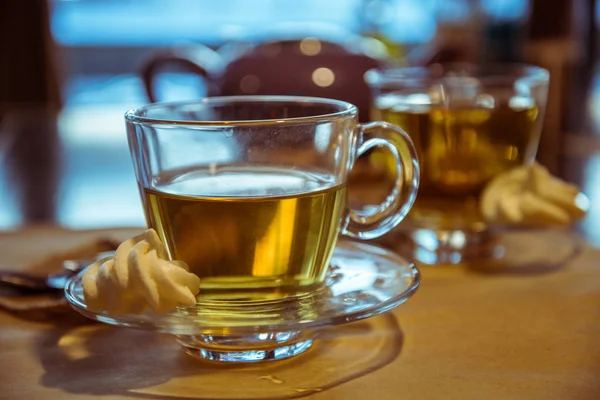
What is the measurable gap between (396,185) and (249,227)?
13 centimetres

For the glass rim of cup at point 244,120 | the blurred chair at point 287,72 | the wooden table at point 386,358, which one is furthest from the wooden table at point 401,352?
the blurred chair at point 287,72

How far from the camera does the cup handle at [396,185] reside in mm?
600

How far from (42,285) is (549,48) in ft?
4.48

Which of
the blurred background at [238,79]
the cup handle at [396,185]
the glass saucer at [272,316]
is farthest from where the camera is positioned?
the blurred background at [238,79]

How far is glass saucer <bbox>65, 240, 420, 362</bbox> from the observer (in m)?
0.48

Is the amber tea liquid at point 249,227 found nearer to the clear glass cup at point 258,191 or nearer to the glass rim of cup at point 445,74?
the clear glass cup at point 258,191

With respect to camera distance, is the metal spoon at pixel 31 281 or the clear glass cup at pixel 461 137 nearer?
the metal spoon at pixel 31 281

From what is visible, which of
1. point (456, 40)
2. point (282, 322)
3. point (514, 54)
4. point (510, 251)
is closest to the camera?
point (282, 322)

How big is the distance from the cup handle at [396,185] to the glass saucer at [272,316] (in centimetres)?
3

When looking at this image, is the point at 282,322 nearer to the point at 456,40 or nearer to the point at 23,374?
the point at 23,374

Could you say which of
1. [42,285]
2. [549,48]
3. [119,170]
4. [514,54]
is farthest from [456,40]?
[42,285]

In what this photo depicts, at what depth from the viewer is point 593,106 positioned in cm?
206

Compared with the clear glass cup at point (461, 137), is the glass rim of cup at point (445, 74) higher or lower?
higher

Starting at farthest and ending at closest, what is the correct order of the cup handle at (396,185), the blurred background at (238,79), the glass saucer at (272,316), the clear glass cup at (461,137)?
the blurred background at (238,79) < the clear glass cup at (461,137) < the cup handle at (396,185) < the glass saucer at (272,316)
